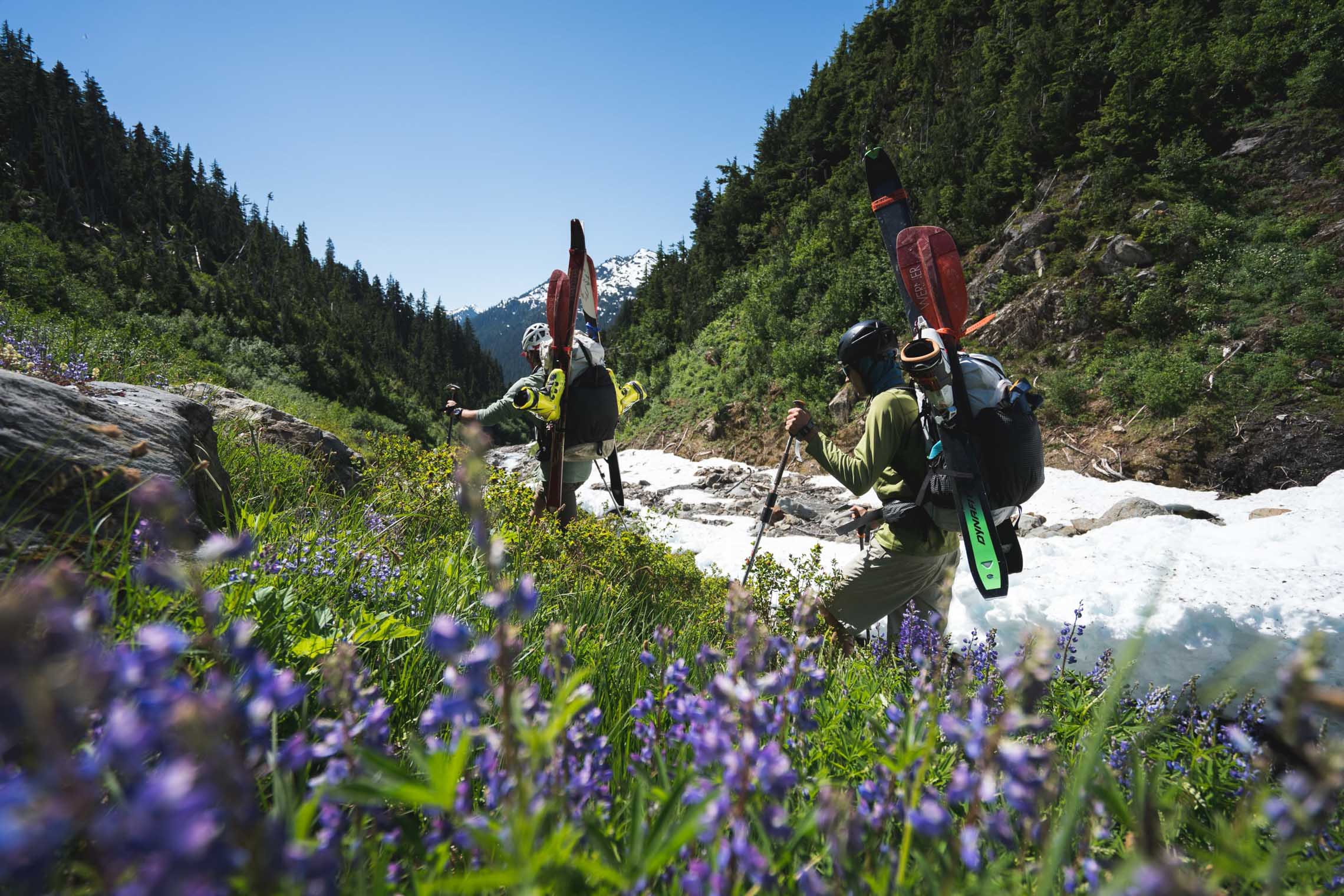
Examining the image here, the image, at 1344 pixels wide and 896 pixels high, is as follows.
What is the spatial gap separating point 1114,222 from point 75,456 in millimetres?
19496

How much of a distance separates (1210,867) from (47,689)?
2149 mm

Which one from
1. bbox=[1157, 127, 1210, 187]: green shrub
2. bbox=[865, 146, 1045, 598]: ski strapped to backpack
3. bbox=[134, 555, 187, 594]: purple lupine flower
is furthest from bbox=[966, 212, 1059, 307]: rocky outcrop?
bbox=[134, 555, 187, 594]: purple lupine flower

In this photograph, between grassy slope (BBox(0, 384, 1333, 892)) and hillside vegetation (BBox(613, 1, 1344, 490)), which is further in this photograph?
hillside vegetation (BBox(613, 1, 1344, 490))

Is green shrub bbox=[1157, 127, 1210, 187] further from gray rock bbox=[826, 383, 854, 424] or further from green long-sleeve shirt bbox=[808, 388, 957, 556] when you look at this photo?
green long-sleeve shirt bbox=[808, 388, 957, 556]

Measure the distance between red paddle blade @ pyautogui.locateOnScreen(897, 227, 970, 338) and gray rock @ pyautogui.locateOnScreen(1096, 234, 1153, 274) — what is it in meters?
12.6

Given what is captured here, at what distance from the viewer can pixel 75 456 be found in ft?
7.02

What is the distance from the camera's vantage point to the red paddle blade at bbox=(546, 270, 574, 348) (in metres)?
5.61

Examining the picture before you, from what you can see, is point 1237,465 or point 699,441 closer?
point 1237,465

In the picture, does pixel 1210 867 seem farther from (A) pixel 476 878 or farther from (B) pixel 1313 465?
(B) pixel 1313 465

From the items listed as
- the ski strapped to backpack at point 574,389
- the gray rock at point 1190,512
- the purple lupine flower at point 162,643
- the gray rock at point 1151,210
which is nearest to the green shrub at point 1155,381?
the gray rock at point 1190,512

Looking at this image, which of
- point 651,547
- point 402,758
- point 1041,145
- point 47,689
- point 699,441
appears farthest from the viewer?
point 699,441

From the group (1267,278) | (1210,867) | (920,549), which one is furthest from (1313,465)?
(1210,867)

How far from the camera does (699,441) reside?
1970 centimetres

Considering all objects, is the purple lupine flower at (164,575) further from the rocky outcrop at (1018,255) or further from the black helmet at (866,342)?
the rocky outcrop at (1018,255)
